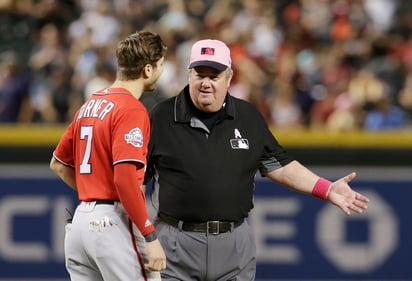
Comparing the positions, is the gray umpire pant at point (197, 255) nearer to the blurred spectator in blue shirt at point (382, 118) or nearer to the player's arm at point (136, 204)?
the player's arm at point (136, 204)

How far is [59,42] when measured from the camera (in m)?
12.5

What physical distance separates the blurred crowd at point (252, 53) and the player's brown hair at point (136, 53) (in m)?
5.37

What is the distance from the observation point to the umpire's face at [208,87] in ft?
17.6

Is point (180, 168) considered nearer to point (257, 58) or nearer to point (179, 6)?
point (257, 58)

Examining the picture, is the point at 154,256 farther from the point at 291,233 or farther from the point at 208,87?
the point at 291,233

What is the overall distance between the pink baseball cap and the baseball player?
1.09 feet

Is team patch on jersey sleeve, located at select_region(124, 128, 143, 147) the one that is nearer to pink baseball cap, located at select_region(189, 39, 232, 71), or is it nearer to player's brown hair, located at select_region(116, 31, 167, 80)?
player's brown hair, located at select_region(116, 31, 167, 80)

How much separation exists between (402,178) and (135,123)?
14.6 feet

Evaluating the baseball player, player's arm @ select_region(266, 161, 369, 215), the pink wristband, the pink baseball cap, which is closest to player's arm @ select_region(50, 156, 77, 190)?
the baseball player

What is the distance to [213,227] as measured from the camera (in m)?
5.37

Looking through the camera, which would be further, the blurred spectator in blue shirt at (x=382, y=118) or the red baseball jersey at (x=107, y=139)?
the blurred spectator in blue shirt at (x=382, y=118)

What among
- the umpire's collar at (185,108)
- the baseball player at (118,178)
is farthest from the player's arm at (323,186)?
the baseball player at (118,178)

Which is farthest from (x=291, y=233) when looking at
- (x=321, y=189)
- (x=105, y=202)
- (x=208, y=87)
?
(x=105, y=202)

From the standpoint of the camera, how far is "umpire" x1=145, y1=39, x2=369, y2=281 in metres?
5.35
